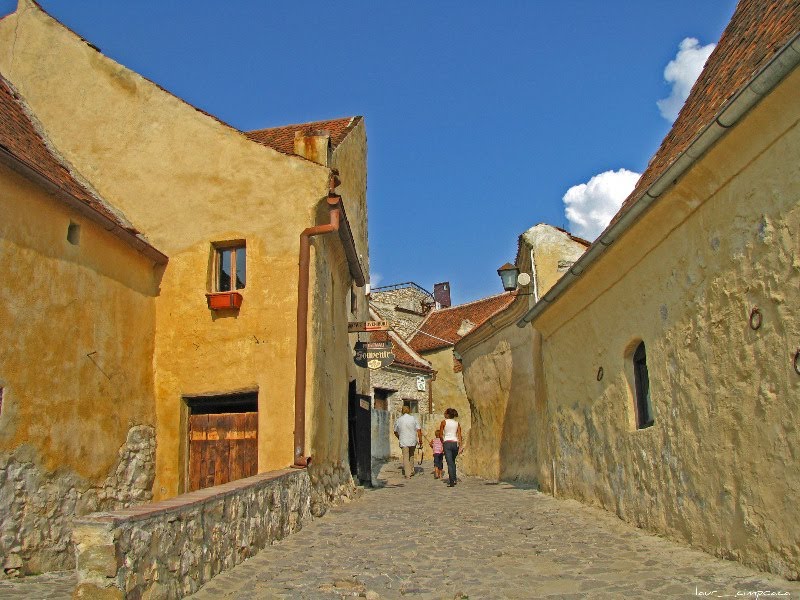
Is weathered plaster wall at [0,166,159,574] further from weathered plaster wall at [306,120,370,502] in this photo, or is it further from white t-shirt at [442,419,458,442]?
white t-shirt at [442,419,458,442]

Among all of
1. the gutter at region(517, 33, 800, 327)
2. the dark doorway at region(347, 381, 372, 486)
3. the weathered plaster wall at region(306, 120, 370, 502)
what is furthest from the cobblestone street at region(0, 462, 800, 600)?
the dark doorway at region(347, 381, 372, 486)

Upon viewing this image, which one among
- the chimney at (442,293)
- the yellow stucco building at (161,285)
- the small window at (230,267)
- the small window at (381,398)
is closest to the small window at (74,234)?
the yellow stucco building at (161,285)

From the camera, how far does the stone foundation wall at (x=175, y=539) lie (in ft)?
14.1

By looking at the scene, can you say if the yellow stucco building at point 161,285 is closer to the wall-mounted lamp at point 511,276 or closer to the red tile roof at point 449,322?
the wall-mounted lamp at point 511,276

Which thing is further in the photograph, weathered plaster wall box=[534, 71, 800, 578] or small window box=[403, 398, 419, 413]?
small window box=[403, 398, 419, 413]

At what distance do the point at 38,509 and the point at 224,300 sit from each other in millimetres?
3781

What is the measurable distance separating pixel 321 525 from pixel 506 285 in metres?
5.86

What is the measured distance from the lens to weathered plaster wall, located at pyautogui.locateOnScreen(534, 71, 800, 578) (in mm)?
4711

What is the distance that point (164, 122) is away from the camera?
1129 cm

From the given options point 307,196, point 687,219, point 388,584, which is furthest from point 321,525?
point 687,219

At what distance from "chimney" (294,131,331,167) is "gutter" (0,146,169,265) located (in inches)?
106

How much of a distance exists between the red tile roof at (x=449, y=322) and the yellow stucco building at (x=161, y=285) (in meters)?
20.4

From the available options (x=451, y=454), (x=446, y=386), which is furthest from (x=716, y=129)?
(x=446, y=386)

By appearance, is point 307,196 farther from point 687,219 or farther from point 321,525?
point 687,219
